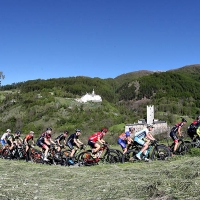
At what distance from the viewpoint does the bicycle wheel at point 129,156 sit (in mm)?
12122

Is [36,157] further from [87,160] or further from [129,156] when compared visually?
[129,156]

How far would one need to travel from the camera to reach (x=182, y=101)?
18600 cm

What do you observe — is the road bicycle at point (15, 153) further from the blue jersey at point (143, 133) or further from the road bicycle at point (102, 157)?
the blue jersey at point (143, 133)

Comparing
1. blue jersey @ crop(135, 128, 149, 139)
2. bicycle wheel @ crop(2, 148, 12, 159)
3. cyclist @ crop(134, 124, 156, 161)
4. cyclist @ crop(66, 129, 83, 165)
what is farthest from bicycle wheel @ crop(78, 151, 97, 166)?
bicycle wheel @ crop(2, 148, 12, 159)

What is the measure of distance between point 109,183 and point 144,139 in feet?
14.2

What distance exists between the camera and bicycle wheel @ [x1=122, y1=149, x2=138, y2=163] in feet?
39.8

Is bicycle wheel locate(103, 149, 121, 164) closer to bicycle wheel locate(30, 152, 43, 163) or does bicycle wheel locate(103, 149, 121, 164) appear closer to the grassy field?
the grassy field

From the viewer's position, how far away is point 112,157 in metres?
12.7

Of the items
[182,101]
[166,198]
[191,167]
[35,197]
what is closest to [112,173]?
[191,167]

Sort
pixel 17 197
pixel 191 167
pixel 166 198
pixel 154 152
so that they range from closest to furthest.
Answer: pixel 166 198, pixel 17 197, pixel 191 167, pixel 154 152

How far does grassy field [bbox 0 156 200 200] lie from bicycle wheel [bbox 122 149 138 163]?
2.67 ft

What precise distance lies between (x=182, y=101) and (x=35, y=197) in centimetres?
18709

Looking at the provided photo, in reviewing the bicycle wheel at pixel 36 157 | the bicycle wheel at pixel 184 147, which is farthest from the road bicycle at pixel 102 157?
the bicycle wheel at pixel 184 147

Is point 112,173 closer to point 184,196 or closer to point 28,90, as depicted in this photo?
point 184,196
